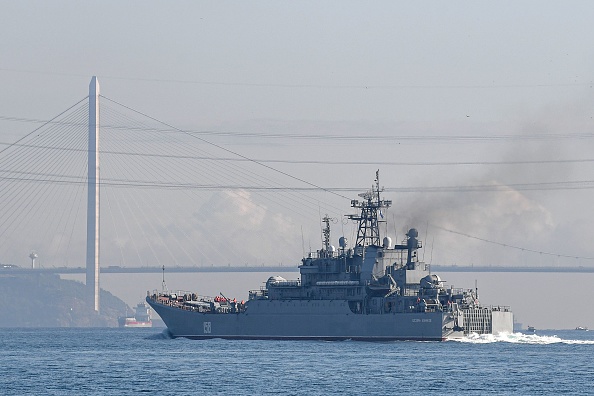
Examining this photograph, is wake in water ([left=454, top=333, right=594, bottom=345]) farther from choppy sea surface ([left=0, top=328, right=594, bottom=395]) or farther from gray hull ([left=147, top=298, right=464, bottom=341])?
gray hull ([left=147, top=298, right=464, bottom=341])

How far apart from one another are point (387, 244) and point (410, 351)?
575 inches

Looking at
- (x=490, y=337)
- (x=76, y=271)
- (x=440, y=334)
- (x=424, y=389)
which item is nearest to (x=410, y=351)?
(x=440, y=334)

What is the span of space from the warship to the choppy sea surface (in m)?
1.69

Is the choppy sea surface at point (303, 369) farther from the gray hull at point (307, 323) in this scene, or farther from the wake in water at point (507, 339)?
the gray hull at point (307, 323)

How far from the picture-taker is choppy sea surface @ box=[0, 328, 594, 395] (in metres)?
55.5

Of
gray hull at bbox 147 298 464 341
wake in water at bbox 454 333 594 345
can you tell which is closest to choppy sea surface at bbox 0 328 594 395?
wake in water at bbox 454 333 594 345

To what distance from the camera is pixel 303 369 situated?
64.1m

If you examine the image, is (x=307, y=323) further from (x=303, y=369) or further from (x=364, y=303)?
(x=303, y=369)

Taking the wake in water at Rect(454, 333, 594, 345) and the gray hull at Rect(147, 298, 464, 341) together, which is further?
the wake in water at Rect(454, 333, 594, 345)

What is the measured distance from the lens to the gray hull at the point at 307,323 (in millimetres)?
86500

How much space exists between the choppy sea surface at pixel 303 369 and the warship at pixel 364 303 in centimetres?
169

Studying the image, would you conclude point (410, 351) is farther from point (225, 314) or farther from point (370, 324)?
point (225, 314)

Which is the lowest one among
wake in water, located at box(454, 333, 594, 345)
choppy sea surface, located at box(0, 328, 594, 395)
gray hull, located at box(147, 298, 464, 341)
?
choppy sea surface, located at box(0, 328, 594, 395)

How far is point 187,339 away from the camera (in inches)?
3770
